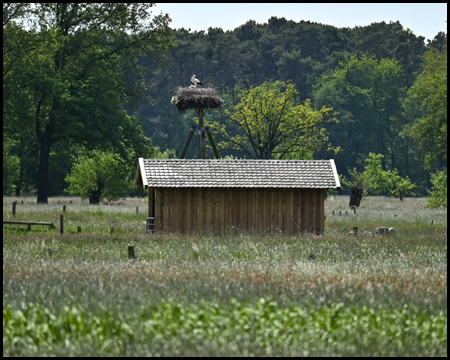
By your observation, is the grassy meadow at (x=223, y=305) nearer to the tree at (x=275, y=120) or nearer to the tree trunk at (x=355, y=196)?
the tree at (x=275, y=120)

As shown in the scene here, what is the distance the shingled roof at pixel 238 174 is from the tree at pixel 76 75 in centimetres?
1812

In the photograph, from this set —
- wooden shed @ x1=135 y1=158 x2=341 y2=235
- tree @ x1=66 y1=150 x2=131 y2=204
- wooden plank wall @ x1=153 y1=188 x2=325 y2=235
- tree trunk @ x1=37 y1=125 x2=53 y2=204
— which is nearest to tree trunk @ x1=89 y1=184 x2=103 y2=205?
tree @ x1=66 y1=150 x2=131 y2=204

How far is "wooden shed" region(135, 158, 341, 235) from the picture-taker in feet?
85.1

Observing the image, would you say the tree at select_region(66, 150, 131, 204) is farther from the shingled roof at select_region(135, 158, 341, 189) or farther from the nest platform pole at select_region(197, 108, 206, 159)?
the shingled roof at select_region(135, 158, 341, 189)

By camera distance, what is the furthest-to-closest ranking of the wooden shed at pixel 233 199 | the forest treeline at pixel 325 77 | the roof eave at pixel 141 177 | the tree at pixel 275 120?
the forest treeline at pixel 325 77
the tree at pixel 275 120
the wooden shed at pixel 233 199
the roof eave at pixel 141 177

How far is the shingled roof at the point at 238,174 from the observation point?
2597cm

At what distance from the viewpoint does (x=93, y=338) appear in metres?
8.60

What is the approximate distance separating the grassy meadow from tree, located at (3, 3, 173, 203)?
27286mm

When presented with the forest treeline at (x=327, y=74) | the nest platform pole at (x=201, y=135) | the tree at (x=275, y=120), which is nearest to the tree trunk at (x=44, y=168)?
the tree at (x=275, y=120)

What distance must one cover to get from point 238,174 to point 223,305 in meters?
16.7

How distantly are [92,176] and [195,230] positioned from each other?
73.5 ft

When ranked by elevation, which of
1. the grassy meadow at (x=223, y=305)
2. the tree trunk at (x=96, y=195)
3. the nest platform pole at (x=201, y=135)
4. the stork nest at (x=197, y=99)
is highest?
the stork nest at (x=197, y=99)

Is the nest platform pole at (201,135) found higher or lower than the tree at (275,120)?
lower

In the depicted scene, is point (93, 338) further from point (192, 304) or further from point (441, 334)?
point (441, 334)
